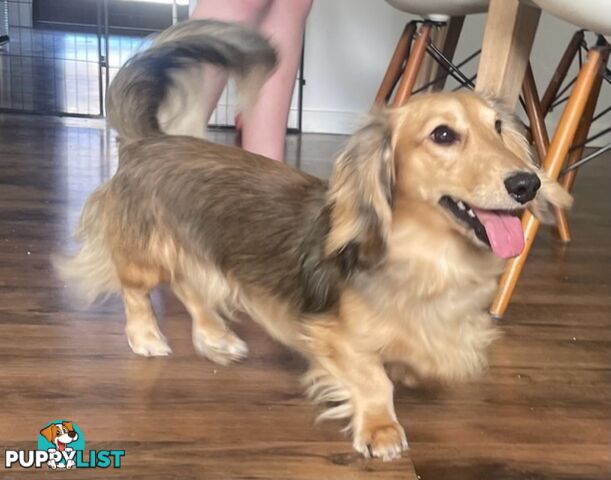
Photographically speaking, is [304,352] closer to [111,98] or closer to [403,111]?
[403,111]

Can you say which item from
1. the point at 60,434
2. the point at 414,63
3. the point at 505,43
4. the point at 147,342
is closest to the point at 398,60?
the point at 414,63

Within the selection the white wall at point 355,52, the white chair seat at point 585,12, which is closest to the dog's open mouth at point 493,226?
the white chair seat at point 585,12

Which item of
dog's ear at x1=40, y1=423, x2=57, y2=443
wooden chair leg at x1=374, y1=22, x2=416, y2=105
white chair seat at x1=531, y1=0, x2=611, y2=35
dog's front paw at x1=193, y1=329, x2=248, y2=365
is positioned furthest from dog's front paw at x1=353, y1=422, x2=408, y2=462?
wooden chair leg at x1=374, y1=22, x2=416, y2=105

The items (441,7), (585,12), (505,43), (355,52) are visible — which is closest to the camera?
(585,12)

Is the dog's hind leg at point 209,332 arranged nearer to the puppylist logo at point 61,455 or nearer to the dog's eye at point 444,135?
the puppylist logo at point 61,455

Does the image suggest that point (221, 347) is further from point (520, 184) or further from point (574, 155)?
point (574, 155)

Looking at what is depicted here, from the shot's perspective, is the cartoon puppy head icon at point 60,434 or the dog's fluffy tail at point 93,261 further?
the dog's fluffy tail at point 93,261

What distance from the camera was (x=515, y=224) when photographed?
3.59 feet

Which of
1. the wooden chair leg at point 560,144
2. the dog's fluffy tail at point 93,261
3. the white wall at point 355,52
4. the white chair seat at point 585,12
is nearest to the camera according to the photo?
the white chair seat at point 585,12

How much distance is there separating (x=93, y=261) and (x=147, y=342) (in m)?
0.23

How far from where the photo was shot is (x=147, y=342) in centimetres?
137

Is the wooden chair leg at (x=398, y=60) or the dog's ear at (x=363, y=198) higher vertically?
the dog's ear at (x=363, y=198)

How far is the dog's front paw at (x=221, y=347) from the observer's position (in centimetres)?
137

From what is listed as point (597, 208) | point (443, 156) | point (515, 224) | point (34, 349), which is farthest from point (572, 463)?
point (597, 208)
